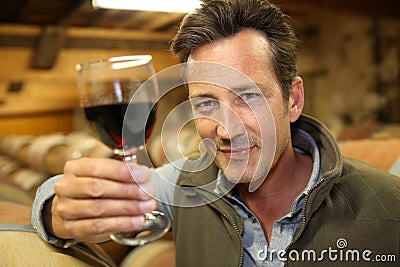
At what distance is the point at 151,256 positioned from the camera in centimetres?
166

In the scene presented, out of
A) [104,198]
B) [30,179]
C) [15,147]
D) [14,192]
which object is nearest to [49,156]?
[30,179]

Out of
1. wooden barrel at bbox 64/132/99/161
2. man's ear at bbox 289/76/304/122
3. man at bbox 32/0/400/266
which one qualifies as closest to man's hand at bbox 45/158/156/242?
man at bbox 32/0/400/266

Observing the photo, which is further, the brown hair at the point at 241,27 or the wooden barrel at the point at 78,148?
the wooden barrel at the point at 78,148

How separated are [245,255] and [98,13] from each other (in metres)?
3.14

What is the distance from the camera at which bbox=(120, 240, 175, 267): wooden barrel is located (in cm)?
163

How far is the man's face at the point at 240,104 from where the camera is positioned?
94cm

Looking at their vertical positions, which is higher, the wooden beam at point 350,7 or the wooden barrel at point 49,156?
the wooden beam at point 350,7

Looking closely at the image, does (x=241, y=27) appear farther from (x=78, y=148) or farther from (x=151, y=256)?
(x=78, y=148)

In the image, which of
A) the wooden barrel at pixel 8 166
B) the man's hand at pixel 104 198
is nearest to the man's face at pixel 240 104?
the man's hand at pixel 104 198

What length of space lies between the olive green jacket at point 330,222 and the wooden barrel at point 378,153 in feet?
0.70

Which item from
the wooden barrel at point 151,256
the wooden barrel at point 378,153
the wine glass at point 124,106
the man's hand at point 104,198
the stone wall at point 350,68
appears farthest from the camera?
the stone wall at point 350,68

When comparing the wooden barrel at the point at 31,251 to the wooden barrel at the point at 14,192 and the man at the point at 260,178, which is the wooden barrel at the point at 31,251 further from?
the wooden barrel at the point at 14,192

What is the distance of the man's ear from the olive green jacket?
0.26ft

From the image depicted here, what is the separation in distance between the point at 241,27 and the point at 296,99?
11.1 inches
